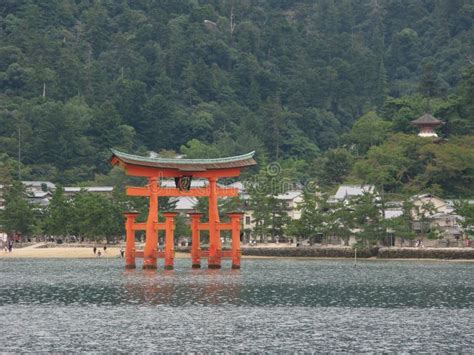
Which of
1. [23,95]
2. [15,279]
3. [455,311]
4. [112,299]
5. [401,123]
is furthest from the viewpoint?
[23,95]

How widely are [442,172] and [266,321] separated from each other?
66.2 meters

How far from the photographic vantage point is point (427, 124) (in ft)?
406

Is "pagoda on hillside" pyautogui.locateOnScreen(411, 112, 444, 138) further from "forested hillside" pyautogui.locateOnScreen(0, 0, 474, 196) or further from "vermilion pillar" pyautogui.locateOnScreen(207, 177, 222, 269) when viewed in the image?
"vermilion pillar" pyautogui.locateOnScreen(207, 177, 222, 269)

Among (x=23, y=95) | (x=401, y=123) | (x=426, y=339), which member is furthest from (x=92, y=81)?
(x=426, y=339)

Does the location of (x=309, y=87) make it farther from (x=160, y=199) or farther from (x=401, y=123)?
(x=160, y=199)

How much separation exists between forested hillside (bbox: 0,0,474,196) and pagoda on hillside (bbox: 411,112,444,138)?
250cm

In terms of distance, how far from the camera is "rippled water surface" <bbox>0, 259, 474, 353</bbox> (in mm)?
42906

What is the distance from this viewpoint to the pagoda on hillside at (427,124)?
124 meters

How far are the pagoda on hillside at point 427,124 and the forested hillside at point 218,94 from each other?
2.50m

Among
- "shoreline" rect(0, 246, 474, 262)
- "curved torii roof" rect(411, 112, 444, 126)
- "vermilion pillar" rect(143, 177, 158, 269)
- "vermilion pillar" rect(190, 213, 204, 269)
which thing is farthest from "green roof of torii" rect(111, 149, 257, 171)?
"curved torii roof" rect(411, 112, 444, 126)

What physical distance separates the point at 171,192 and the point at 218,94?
3928 inches

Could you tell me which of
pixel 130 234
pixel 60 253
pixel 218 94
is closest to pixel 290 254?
pixel 60 253

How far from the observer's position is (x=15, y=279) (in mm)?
71750

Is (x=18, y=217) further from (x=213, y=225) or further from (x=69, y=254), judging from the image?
(x=213, y=225)
